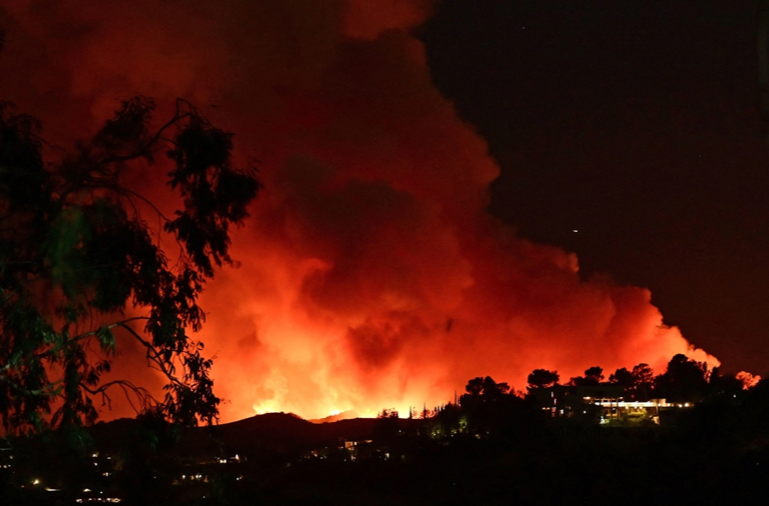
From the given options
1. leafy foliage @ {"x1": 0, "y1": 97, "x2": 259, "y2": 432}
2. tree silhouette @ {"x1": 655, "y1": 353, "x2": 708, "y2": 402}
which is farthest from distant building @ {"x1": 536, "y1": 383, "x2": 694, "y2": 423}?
leafy foliage @ {"x1": 0, "y1": 97, "x2": 259, "y2": 432}

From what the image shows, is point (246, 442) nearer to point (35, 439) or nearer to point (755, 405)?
point (755, 405)

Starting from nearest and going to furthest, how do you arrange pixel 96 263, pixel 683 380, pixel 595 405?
pixel 96 263 → pixel 595 405 → pixel 683 380

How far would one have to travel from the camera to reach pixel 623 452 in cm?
2525

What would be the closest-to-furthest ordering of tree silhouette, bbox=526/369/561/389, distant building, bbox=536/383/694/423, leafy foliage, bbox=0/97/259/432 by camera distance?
leafy foliage, bbox=0/97/259/432 < distant building, bbox=536/383/694/423 < tree silhouette, bbox=526/369/561/389

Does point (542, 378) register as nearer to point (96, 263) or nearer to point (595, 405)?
point (595, 405)

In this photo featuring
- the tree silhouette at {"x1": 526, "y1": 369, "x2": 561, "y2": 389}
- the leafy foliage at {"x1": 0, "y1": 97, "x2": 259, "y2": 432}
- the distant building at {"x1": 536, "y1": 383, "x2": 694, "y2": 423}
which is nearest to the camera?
the leafy foliage at {"x1": 0, "y1": 97, "x2": 259, "y2": 432}

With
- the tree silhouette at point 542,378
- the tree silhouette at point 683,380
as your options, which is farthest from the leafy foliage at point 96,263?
the tree silhouette at point 542,378

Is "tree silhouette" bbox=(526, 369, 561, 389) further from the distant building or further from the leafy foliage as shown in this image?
the leafy foliage

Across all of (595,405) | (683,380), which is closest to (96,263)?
(595,405)

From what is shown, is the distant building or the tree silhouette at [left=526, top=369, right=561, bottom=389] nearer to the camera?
the distant building

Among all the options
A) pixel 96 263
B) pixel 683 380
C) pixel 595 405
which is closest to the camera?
pixel 96 263

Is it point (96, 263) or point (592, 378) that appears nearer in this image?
point (96, 263)

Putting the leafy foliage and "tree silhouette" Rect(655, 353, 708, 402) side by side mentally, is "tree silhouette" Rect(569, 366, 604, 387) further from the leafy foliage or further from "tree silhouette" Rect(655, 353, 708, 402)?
the leafy foliage

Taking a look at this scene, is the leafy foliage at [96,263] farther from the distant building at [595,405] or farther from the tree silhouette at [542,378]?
the tree silhouette at [542,378]
